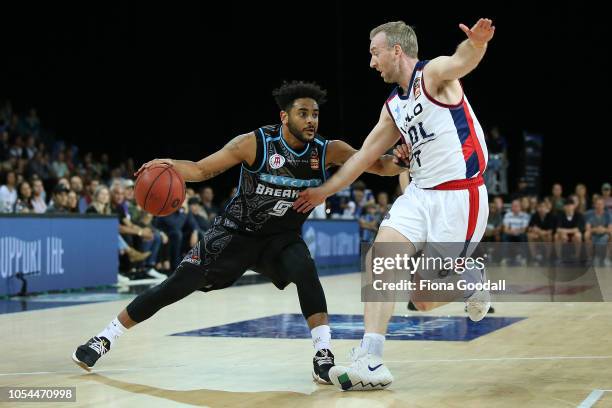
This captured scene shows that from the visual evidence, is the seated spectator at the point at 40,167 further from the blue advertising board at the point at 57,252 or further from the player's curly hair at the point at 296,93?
the player's curly hair at the point at 296,93

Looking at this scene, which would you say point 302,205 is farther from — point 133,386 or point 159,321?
point 159,321

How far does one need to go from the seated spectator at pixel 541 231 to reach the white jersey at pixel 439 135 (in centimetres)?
1197

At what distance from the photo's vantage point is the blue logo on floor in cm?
725

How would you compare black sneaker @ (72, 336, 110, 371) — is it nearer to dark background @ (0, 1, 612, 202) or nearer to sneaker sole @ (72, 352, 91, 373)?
sneaker sole @ (72, 352, 91, 373)

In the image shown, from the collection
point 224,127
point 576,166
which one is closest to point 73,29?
point 224,127

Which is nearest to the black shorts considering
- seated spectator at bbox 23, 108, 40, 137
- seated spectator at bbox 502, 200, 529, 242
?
seated spectator at bbox 502, 200, 529, 242

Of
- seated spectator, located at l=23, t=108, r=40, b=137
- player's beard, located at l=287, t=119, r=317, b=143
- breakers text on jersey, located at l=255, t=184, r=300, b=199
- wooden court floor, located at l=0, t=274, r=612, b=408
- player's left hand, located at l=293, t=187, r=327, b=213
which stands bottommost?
wooden court floor, located at l=0, t=274, r=612, b=408

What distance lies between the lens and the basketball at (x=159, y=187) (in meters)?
5.23

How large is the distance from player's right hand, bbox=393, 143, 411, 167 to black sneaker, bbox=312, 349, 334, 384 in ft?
3.93

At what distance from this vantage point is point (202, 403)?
4383mm

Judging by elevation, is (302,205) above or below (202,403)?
above

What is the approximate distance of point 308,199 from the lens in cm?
536

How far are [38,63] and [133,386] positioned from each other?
17.9 m

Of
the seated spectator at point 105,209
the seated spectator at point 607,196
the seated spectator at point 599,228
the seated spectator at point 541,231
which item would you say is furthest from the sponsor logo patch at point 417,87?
the seated spectator at point 607,196
